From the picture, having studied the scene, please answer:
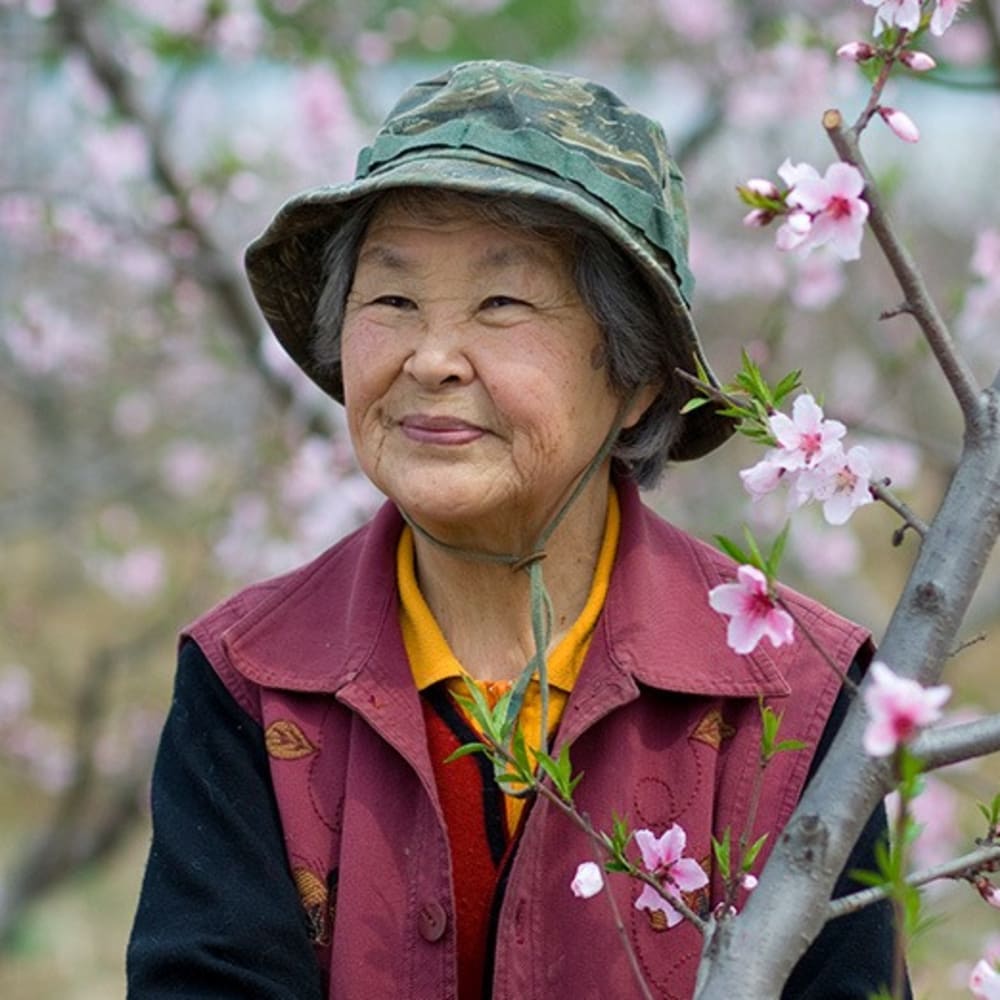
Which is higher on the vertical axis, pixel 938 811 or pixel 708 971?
pixel 708 971

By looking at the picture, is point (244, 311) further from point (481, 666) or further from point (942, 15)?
point (942, 15)

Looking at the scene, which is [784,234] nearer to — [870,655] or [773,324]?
[870,655]

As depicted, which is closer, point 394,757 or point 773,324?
point 394,757

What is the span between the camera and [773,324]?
148 inches

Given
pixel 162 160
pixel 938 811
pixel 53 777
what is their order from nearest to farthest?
pixel 162 160 < pixel 938 811 < pixel 53 777

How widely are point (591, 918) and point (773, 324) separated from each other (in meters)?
1.92

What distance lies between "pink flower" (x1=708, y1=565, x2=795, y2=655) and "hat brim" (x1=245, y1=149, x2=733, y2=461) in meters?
0.46

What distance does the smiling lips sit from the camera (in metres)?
2.12

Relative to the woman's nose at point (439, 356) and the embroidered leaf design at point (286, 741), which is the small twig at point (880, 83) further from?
the embroidered leaf design at point (286, 741)

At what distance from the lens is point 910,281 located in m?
1.61

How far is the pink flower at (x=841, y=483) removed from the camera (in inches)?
65.8

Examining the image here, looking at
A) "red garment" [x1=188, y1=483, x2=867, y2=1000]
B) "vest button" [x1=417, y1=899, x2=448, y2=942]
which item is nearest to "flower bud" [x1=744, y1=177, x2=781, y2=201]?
"red garment" [x1=188, y1=483, x2=867, y2=1000]

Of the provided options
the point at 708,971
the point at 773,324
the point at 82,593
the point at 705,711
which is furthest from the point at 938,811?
the point at 82,593

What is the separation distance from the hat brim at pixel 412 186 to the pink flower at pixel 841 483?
1.11 feet
